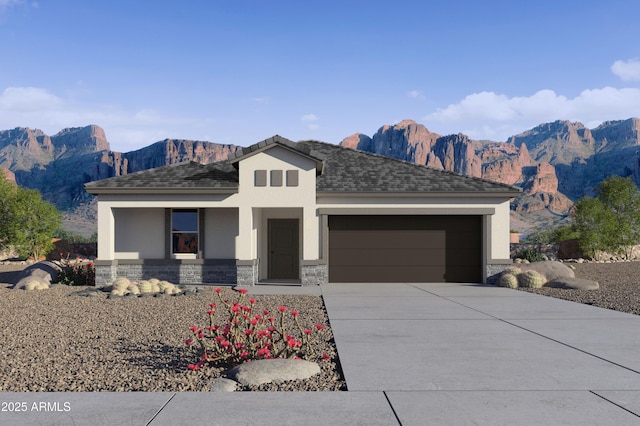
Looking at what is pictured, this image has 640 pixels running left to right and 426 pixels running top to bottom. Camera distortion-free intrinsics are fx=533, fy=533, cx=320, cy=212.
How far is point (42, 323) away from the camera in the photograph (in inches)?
393

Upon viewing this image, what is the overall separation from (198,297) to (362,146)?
140m

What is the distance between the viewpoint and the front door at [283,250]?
18.8 meters

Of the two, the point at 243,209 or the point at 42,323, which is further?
the point at 243,209

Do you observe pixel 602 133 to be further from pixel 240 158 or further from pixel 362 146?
pixel 240 158

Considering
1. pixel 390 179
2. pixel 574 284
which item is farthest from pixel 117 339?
pixel 574 284

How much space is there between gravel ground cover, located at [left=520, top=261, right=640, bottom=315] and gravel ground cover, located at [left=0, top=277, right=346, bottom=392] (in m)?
6.68

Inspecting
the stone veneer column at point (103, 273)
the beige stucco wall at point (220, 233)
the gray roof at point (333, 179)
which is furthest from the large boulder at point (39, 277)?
the beige stucco wall at point (220, 233)

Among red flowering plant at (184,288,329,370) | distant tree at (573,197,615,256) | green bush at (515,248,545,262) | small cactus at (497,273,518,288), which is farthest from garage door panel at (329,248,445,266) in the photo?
distant tree at (573,197,615,256)

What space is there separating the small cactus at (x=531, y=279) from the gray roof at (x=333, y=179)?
8.93ft

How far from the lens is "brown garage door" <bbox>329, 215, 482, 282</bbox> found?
17891mm

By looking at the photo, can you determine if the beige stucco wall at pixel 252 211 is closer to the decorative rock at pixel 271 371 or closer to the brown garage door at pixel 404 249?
the brown garage door at pixel 404 249

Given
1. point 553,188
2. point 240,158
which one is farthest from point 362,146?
point 240,158

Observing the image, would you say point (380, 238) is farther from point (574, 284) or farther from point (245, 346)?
point (245, 346)

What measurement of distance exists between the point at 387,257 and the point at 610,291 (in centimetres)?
665
